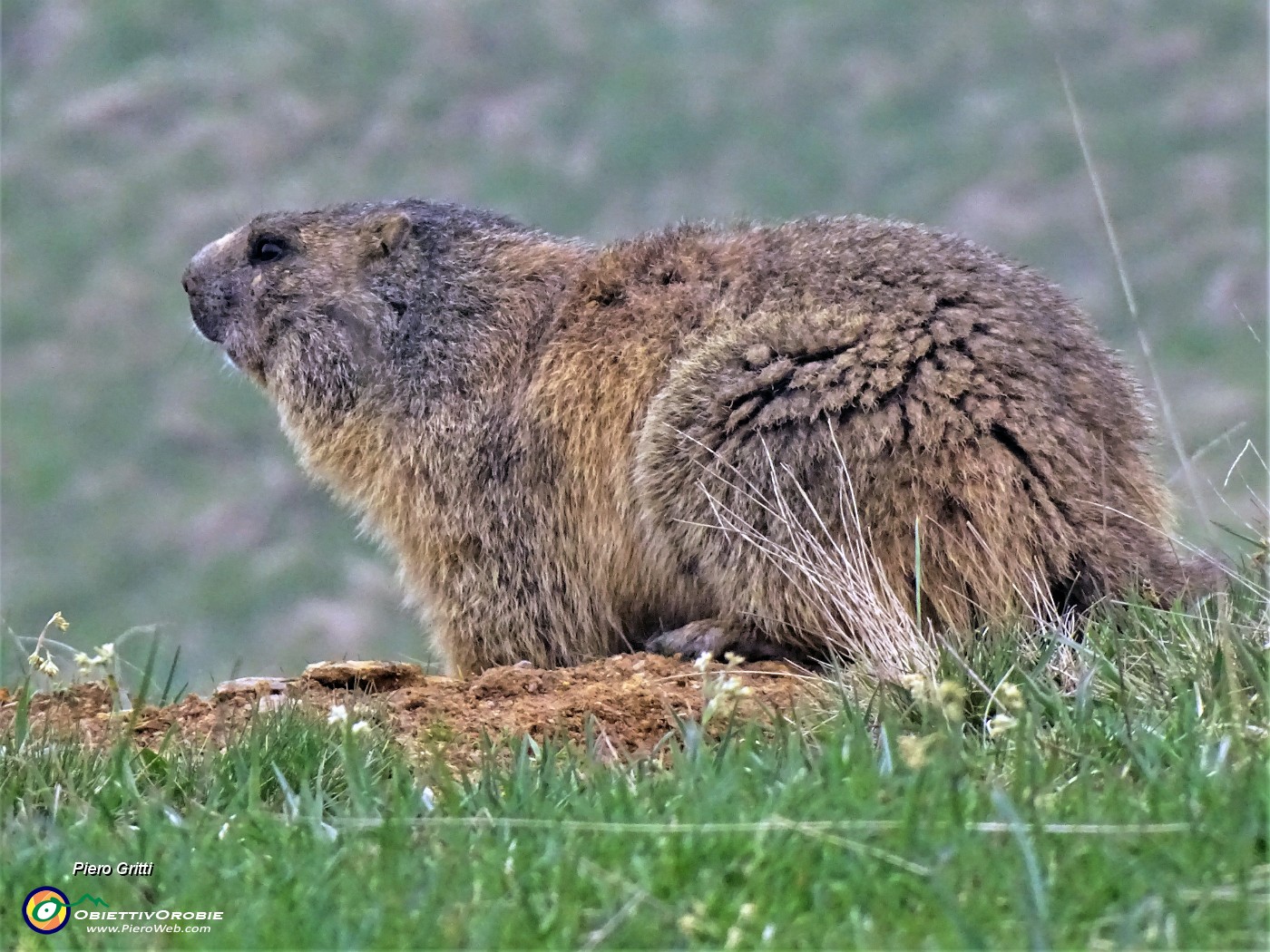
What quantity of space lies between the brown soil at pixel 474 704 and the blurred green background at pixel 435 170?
11.8 meters

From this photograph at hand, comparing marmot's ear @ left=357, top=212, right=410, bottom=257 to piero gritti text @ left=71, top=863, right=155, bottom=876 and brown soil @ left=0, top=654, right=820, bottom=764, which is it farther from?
piero gritti text @ left=71, top=863, right=155, bottom=876

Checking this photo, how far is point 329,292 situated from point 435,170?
59.3ft

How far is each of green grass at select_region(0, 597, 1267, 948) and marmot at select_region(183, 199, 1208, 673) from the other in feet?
2.98

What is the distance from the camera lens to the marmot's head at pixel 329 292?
6.74 metres

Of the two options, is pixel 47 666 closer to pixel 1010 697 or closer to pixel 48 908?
pixel 48 908

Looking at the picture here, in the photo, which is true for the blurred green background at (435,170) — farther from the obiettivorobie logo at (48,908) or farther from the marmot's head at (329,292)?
the obiettivorobie logo at (48,908)

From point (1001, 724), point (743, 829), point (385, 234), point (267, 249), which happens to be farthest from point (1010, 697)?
point (267, 249)

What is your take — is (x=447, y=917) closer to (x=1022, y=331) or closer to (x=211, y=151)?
(x=1022, y=331)

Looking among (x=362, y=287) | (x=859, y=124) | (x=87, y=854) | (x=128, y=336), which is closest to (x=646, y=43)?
(x=859, y=124)

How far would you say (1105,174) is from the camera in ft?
73.2

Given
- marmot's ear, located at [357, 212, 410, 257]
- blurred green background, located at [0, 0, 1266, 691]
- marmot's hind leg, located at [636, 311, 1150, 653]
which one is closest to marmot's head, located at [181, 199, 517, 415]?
marmot's ear, located at [357, 212, 410, 257]

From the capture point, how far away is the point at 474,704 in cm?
519

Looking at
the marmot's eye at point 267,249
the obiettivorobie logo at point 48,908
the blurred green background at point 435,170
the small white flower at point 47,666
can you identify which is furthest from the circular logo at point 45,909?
the blurred green background at point 435,170

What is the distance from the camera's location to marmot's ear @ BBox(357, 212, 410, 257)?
691 centimetres
